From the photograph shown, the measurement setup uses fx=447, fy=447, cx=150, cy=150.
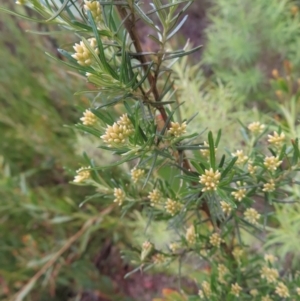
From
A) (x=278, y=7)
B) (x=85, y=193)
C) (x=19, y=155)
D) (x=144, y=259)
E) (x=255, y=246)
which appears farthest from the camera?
(x=19, y=155)

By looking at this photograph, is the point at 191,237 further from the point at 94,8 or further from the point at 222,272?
the point at 94,8

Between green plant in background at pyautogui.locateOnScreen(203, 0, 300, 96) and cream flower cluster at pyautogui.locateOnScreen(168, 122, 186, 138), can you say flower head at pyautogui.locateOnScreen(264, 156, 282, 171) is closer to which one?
cream flower cluster at pyautogui.locateOnScreen(168, 122, 186, 138)

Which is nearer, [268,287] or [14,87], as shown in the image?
[268,287]

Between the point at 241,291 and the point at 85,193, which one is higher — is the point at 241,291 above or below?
above

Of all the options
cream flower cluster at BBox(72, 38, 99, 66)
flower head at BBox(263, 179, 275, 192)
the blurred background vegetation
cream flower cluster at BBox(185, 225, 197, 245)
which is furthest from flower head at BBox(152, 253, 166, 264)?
the blurred background vegetation

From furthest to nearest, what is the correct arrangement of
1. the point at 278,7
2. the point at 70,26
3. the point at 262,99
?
the point at 262,99 < the point at 278,7 < the point at 70,26

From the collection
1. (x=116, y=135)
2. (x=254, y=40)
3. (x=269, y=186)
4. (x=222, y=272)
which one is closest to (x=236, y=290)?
(x=222, y=272)

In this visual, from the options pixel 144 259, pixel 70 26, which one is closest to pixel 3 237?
pixel 144 259

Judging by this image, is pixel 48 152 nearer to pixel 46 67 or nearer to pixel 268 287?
pixel 46 67
